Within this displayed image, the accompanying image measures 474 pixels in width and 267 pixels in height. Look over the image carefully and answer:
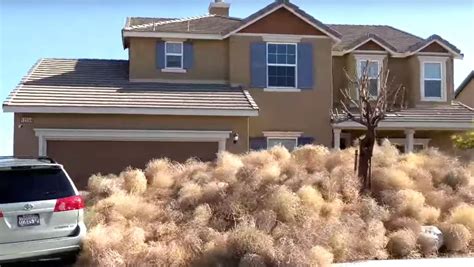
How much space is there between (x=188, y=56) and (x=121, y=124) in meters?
3.96

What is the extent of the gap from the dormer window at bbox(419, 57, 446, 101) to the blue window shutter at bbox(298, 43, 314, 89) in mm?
4905

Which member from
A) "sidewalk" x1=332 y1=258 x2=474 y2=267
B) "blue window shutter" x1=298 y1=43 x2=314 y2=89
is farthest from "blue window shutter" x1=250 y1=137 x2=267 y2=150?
"sidewalk" x1=332 y1=258 x2=474 y2=267

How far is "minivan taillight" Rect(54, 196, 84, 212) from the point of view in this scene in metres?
9.80

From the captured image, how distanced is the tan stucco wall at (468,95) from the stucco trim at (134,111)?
15742 mm

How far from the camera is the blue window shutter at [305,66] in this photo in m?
22.3

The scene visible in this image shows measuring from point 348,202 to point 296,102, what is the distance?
909 centimetres

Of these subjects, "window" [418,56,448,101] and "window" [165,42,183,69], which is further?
"window" [418,56,448,101]

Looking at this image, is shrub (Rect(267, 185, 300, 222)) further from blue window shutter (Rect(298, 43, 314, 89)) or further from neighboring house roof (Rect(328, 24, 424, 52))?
neighboring house roof (Rect(328, 24, 424, 52))

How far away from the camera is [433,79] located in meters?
24.6

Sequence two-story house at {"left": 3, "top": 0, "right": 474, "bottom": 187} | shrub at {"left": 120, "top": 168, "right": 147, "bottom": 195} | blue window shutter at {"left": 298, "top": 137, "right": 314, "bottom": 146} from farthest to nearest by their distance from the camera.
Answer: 1. blue window shutter at {"left": 298, "top": 137, "right": 314, "bottom": 146}
2. two-story house at {"left": 3, "top": 0, "right": 474, "bottom": 187}
3. shrub at {"left": 120, "top": 168, "right": 147, "bottom": 195}

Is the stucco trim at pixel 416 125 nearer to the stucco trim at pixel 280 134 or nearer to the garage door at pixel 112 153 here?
the stucco trim at pixel 280 134

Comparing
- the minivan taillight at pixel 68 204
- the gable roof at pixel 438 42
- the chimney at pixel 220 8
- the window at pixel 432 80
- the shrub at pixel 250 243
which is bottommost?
the shrub at pixel 250 243

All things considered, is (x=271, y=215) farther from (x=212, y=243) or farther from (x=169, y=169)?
(x=169, y=169)

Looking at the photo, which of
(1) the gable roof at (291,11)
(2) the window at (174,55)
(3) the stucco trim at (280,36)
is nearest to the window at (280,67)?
(3) the stucco trim at (280,36)
